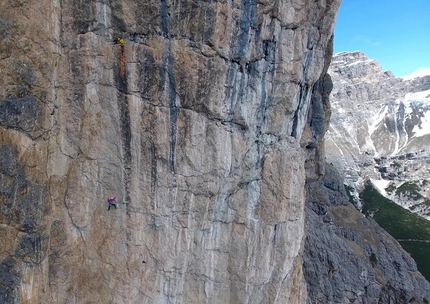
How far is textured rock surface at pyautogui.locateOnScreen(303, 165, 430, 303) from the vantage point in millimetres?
53781

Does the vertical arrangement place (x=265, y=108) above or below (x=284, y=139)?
above

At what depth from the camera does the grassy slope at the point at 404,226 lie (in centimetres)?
9981

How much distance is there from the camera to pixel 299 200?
85.6 feet

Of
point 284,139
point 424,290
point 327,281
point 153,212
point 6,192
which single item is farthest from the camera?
point 424,290

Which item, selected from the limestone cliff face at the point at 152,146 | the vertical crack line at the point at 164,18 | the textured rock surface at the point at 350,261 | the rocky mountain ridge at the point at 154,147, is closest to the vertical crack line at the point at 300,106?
the rocky mountain ridge at the point at 154,147

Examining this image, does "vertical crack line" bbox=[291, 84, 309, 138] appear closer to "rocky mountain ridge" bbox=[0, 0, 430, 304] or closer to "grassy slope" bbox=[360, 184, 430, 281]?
"rocky mountain ridge" bbox=[0, 0, 430, 304]

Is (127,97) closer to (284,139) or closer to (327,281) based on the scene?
(284,139)

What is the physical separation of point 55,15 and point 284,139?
52.4ft

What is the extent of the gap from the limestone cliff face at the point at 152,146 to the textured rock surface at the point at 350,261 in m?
31.9

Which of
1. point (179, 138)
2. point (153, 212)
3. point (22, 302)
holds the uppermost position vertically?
point (179, 138)

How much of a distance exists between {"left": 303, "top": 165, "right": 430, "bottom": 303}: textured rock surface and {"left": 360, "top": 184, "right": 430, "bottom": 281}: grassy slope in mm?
31794

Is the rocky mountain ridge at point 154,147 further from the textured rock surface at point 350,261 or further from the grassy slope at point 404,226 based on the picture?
the grassy slope at point 404,226

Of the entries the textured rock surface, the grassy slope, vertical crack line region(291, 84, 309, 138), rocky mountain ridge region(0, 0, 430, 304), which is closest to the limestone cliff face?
rocky mountain ridge region(0, 0, 430, 304)

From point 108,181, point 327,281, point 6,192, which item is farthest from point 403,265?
point 6,192
